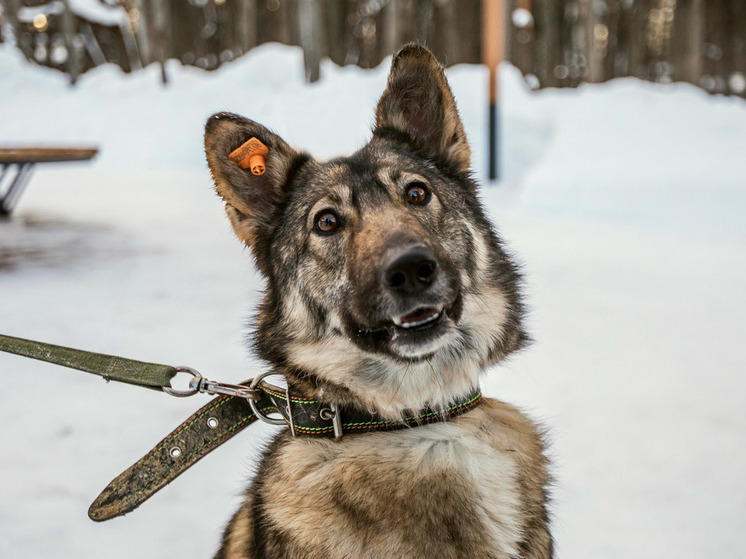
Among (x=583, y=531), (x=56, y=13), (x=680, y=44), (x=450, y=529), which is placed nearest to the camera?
(x=450, y=529)

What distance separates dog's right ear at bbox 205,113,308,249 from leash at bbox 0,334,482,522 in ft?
Result: 1.88

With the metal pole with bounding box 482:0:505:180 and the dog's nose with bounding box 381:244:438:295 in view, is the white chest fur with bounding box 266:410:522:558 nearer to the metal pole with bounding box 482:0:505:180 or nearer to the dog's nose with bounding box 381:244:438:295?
the dog's nose with bounding box 381:244:438:295

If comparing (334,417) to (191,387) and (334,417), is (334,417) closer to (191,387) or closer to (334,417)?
(334,417)

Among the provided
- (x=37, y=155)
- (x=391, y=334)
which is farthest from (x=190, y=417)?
(x=37, y=155)

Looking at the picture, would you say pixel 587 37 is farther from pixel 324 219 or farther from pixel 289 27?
pixel 324 219

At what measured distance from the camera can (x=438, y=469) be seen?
165cm

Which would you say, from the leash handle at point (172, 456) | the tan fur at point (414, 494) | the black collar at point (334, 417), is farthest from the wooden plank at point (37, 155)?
the tan fur at point (414, 494)

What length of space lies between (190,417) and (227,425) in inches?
4.5

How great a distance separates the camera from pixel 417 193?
207cm

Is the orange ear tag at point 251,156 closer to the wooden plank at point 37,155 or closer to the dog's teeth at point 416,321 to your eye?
the dog's teeth at point 416,321

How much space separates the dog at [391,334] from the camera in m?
1.60

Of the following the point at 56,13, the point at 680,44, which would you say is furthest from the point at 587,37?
the point at 56,13

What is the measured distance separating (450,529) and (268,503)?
0.49 m

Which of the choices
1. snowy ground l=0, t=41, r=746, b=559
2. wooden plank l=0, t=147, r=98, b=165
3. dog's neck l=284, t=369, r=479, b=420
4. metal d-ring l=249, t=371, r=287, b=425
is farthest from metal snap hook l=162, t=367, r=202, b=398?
wooden plank l=0, t=147, r=98, b=165
